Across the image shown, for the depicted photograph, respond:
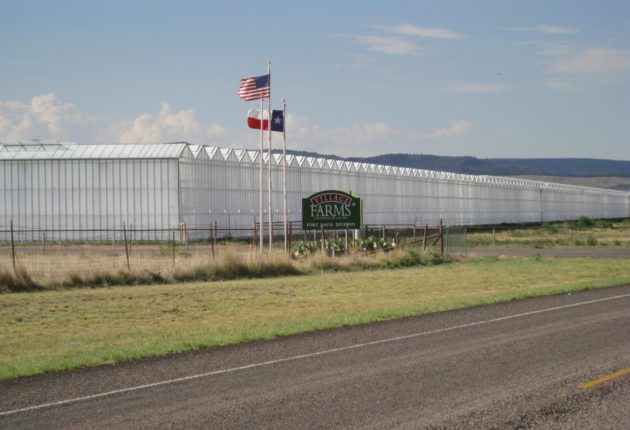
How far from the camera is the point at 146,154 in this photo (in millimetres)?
56688

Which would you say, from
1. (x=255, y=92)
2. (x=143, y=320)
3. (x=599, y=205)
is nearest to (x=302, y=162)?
(x=255, y=92)

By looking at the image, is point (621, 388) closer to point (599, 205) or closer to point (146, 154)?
point (146, 154)

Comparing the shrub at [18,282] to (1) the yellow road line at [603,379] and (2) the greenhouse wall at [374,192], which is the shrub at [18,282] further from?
(2) the greenhouse wall at [374,192]

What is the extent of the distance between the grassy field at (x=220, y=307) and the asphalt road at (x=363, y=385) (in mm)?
1565

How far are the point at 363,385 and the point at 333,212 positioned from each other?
30378mm

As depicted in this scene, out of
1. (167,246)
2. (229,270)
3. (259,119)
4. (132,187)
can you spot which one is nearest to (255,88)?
(259,119)

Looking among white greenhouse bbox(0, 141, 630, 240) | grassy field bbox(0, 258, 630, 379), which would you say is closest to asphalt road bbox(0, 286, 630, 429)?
grassy field bbox(0, 258, 630, 379)

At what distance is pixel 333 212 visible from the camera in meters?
41.1

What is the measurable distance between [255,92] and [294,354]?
90.3ft

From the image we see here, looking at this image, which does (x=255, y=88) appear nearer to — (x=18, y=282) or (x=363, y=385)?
(x=18, y=282)

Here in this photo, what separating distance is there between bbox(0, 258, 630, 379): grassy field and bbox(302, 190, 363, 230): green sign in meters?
6.51

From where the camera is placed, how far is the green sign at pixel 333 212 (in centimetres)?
4088

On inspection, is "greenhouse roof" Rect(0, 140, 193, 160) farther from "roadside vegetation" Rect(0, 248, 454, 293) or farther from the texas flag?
"roadside vegetation" Rect(0, 248, 454, 293)

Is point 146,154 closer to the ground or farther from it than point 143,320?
farther from it
